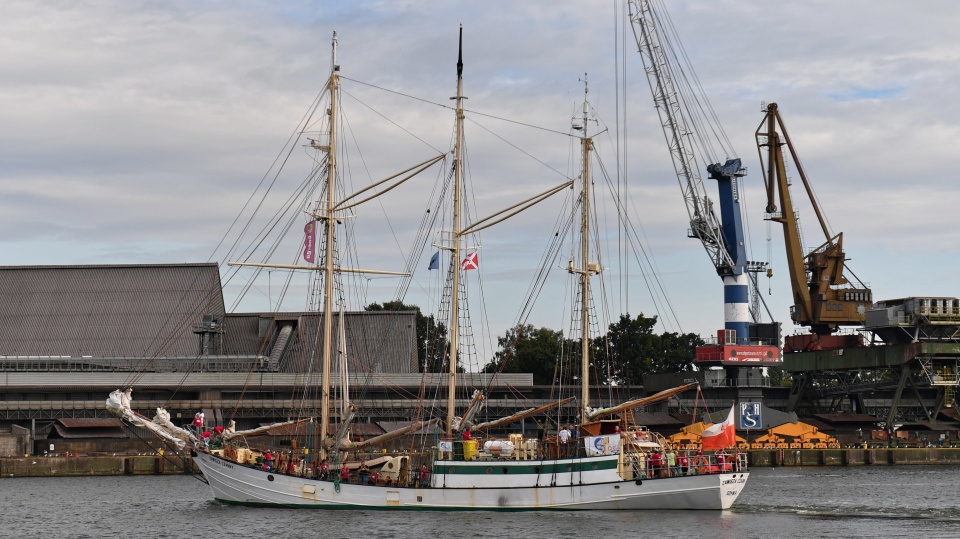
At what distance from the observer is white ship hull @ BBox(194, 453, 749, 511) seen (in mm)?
73188

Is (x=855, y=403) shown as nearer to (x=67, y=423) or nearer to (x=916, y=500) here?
(x=916, y=500)

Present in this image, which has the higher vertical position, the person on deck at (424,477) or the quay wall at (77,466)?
the person on deck at (424,477)

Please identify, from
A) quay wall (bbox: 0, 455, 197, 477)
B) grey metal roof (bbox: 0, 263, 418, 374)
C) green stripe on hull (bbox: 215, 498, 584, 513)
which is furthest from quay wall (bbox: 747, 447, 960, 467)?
green stripe on hull (bbox: 215, 498, 584, 513)

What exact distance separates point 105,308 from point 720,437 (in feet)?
335

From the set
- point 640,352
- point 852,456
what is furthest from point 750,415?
point 640,352

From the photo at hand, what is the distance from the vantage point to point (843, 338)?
15662 cm

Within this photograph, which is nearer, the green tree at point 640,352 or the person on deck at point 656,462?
the person on deck at point 656,462

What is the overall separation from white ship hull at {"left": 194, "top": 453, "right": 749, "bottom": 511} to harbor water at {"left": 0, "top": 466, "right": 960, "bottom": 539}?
2.40 feet

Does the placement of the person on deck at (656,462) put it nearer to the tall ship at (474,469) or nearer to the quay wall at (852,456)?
the tall ship at (474,469)

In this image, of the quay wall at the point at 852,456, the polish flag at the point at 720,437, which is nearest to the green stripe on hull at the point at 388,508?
the polish flag at the point at 720,437

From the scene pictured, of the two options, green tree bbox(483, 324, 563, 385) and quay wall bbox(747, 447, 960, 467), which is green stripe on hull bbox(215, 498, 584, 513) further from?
green tree bbox(483, 324, 563, 385)

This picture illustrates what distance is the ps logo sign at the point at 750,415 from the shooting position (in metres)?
144

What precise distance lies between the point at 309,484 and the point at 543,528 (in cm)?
1639

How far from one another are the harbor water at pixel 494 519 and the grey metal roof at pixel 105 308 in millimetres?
63028
